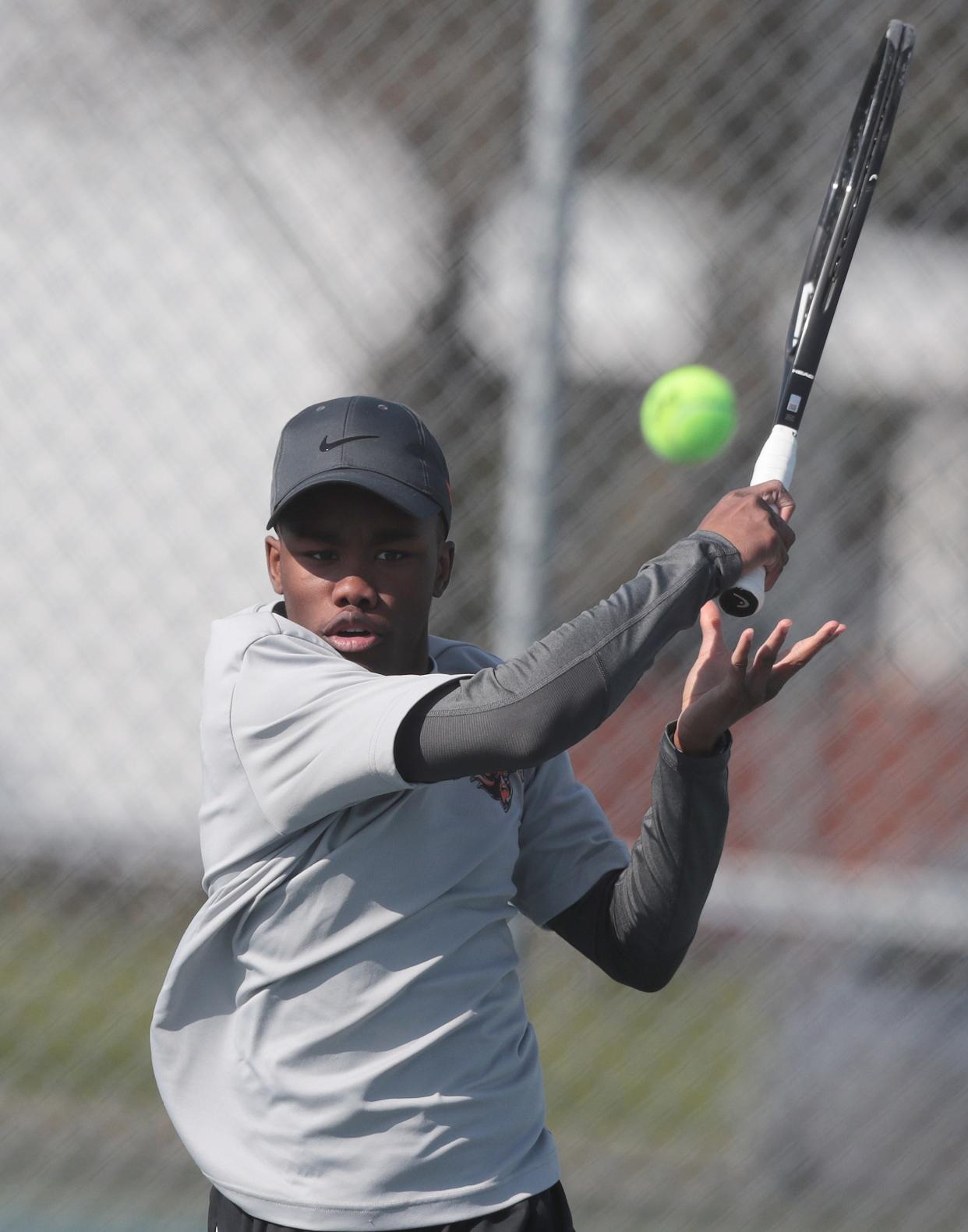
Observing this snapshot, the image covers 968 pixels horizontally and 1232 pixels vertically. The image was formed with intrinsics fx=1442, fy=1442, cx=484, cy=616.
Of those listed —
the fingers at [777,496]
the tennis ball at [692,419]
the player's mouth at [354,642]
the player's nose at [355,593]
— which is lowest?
the player's mouth at [354,642]

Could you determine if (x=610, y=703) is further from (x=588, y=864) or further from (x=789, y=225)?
(x=789, y=225)

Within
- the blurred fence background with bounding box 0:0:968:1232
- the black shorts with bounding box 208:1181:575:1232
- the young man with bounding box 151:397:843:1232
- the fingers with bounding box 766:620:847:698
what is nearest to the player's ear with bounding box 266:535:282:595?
the young man with bounding box 151:397:843:1232

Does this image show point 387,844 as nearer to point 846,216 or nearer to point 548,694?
point 548,694

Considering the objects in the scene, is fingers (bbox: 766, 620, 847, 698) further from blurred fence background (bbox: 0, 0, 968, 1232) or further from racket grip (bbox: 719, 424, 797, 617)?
blurred fence background (bbox: 0, 0, 968, 1232)

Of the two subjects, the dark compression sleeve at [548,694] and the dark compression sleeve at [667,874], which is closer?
the dark compression sleeve at [548,694]

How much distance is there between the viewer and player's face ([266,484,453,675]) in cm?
181

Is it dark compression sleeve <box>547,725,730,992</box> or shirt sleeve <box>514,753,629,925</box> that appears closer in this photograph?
dark compression sleeve <box>547,725,730,992</box>

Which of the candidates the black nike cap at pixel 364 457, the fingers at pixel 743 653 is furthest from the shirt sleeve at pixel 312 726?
the fingers at pixel 743 653

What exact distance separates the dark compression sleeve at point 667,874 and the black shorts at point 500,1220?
31cm

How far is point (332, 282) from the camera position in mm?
3078

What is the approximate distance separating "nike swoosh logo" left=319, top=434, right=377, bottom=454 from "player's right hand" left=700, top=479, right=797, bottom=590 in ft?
1.43

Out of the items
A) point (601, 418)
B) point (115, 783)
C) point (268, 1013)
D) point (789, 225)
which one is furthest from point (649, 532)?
point (268, 1013)

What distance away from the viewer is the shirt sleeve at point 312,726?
1.57m

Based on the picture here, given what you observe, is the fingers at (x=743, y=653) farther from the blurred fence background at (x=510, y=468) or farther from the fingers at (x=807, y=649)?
the blurred fence background at (x=510, y=468)
